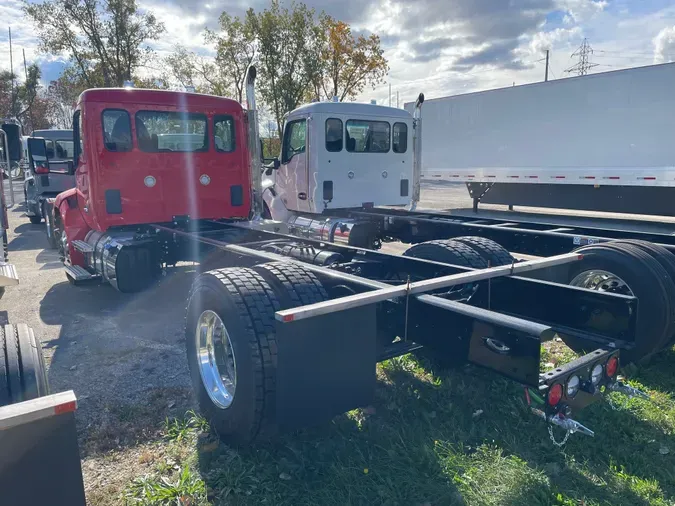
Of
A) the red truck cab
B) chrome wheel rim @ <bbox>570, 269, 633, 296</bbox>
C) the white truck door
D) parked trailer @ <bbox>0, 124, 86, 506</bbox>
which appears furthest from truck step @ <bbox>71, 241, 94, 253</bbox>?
chrome wheel rim @ <bbox>570, 269, 633, 296</bbox>

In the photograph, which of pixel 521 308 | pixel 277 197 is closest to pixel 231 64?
pixel 277 197

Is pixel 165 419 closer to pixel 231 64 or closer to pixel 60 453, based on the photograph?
pixel 60 453

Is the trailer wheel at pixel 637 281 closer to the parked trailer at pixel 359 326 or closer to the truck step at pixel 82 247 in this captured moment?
the parked trailer at pixel 359 326

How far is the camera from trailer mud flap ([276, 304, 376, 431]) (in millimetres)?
2529

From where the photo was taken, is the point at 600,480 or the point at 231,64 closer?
the point at 600,480

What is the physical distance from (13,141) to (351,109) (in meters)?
5.31

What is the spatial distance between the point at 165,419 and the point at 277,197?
7.01m

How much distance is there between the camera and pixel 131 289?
20.5 feet

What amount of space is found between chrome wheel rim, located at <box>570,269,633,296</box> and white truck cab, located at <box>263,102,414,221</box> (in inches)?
217

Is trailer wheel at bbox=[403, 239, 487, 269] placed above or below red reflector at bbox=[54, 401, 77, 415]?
above

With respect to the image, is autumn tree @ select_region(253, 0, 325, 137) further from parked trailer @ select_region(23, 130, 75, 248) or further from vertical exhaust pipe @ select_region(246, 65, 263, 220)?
vertical exhaust pipe @ select_region(246, 65, 263, 220)

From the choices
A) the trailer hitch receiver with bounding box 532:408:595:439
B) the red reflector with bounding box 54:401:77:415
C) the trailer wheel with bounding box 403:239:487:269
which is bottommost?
the trailer hitch receiver with bounding box 532:408:595:439

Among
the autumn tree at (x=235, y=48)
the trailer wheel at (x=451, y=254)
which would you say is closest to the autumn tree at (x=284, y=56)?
the autumn tree at (x=235, y=48)

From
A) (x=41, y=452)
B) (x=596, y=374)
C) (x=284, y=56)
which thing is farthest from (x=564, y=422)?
(x=284, y=56)
